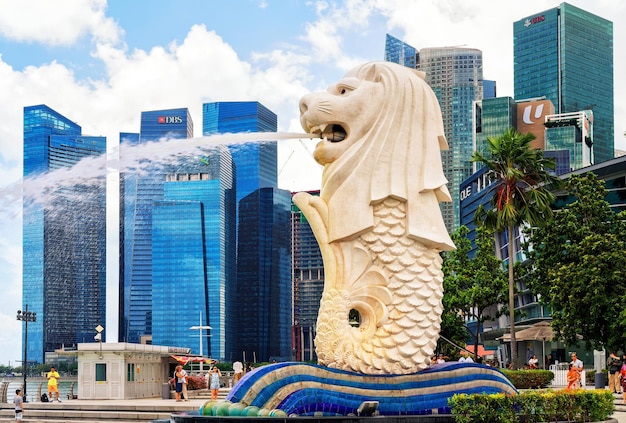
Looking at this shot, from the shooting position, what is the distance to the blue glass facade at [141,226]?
161 m

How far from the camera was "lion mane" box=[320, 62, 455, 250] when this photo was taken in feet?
60.6

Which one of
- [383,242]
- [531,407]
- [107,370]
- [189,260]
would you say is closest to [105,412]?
[107,370]

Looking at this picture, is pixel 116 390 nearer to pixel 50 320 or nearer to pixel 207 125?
pixel 50 320

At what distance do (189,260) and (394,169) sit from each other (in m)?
128

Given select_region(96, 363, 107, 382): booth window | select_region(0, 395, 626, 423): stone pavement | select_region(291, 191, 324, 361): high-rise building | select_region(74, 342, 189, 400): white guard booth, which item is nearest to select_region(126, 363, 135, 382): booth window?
select_region(74, 342, 189, 400): white guard booth

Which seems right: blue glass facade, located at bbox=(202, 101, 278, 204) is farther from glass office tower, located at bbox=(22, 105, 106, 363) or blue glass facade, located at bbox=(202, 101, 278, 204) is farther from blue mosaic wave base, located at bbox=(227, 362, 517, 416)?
blue mosaic wave base, located at bbox=(227, 362, 517, 416)

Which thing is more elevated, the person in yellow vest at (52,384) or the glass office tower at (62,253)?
the glass office tower at (62,253)

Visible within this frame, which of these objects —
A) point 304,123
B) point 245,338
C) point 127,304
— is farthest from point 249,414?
point 127,304

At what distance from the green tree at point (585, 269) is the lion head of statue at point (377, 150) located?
45.7 ft

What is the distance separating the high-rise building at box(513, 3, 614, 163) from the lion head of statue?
180 m

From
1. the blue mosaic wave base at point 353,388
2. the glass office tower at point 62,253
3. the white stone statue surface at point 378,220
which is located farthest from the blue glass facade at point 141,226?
the blue mosaic wave base at point 353,388

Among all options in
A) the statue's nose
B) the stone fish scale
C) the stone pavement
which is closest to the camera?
the stone fish scale

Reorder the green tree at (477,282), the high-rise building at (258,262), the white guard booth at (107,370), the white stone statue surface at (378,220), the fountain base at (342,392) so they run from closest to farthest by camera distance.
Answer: the fountain base at (342,392) < the white stone statue surface at (378,220) < the white guard booth at (107,370) < the green tree at (477,282) < the high-rise building at (258,262)

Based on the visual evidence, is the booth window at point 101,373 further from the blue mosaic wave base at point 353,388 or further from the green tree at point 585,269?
the green tree at point 585,269
